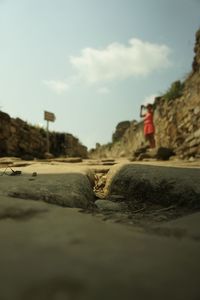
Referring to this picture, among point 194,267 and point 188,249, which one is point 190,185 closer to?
point 188,249

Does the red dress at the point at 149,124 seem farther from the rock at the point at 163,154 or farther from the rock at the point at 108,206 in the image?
the rock at the point at 108,206

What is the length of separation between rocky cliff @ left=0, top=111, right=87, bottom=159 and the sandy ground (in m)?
6.26

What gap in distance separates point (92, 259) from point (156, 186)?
46.2 inches

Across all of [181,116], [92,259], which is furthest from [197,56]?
[92,259]

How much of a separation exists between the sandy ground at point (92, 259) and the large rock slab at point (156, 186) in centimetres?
56

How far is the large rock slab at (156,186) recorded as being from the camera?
1591 mm

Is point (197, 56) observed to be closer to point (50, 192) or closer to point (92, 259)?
point (50, 192)

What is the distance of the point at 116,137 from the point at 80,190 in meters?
18.1

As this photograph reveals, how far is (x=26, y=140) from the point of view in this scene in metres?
Answer: 8.05

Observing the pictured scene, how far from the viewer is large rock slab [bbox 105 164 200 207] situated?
1591 mm

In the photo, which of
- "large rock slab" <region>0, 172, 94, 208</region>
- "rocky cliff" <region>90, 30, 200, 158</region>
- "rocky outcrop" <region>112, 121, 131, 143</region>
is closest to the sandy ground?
"large rock slab" <region>0, 172, 94, 208</region>

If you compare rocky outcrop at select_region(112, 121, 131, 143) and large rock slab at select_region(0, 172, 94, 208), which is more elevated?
rocky outcrop at select_region(112, 121, 131, 143)

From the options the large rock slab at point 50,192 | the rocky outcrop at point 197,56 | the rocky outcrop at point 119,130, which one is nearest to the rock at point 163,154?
the rocky outcrop at point 197,56

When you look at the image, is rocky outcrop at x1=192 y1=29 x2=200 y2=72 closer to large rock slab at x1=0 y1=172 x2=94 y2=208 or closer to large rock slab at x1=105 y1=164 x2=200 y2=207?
large rock slab at x1=105 y1=164 x2=200 y2=207
